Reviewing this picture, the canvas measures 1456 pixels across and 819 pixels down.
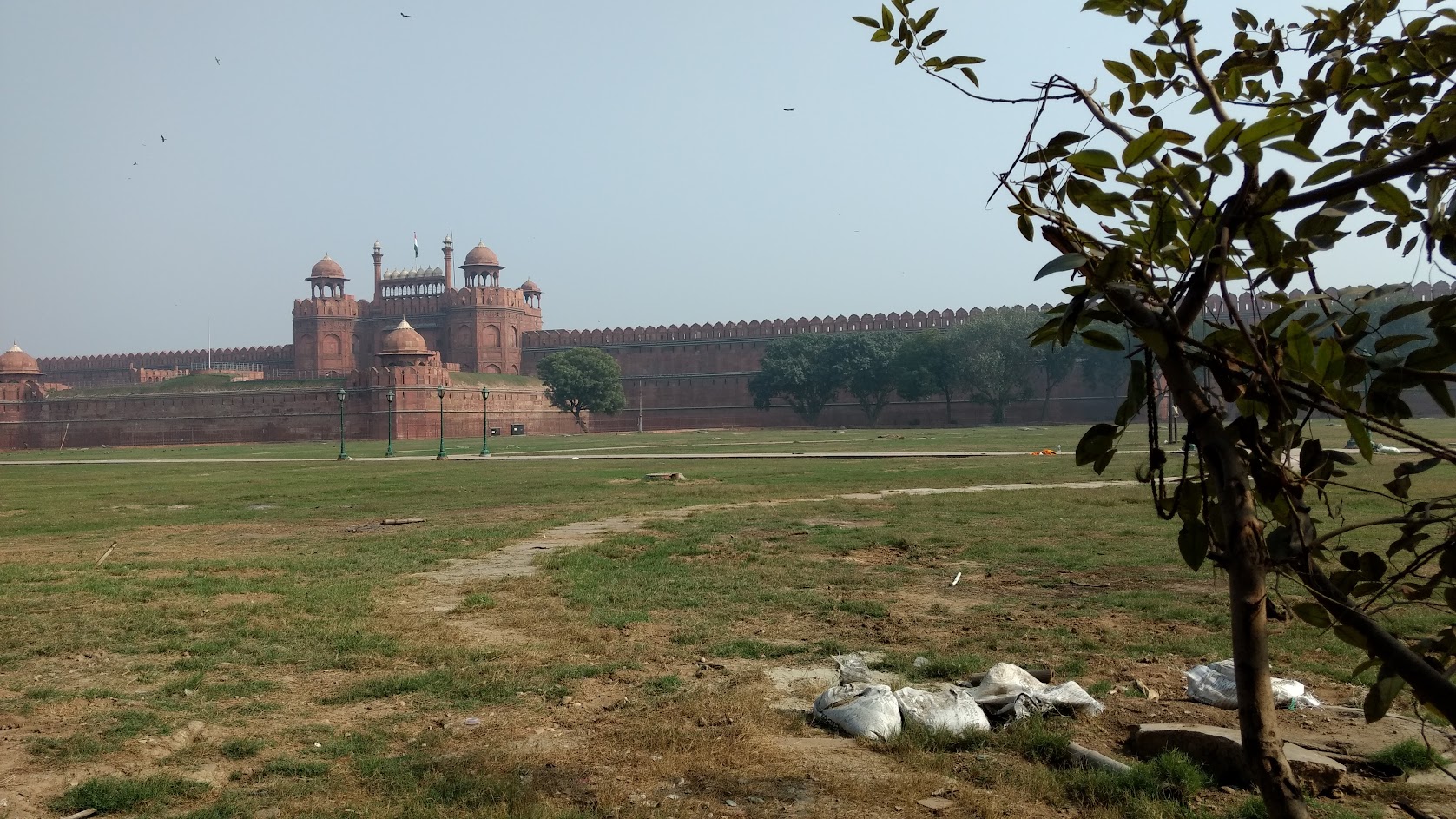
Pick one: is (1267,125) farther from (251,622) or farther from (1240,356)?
(251,622)

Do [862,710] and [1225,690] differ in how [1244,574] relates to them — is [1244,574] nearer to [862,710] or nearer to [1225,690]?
[862,710]

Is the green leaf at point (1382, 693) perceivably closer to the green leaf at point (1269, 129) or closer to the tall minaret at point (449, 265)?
the green leaf at point (1269, 129)

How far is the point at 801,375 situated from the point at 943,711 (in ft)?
168

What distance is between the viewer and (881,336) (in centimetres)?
5559

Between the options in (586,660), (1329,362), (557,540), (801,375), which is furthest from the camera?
(801,375)

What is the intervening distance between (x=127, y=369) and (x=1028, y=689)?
76.9 metres

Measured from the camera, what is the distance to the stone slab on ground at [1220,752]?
10.1 feet

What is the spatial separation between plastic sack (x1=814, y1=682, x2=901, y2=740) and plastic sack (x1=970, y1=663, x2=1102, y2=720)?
1.16 feet

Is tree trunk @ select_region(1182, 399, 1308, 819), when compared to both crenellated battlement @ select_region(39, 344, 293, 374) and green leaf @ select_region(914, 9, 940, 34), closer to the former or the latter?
green leaf @ select_region(914, 9, 940, 34)

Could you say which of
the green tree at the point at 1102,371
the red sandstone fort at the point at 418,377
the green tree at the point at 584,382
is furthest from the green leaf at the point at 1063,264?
the green tree at the point at 584,382

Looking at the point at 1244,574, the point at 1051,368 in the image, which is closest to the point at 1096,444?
the point at 1244,574

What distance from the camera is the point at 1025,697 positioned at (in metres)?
3.82

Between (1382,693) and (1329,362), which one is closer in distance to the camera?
(1329,362)

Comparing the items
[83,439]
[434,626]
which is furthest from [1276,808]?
[83,439]
